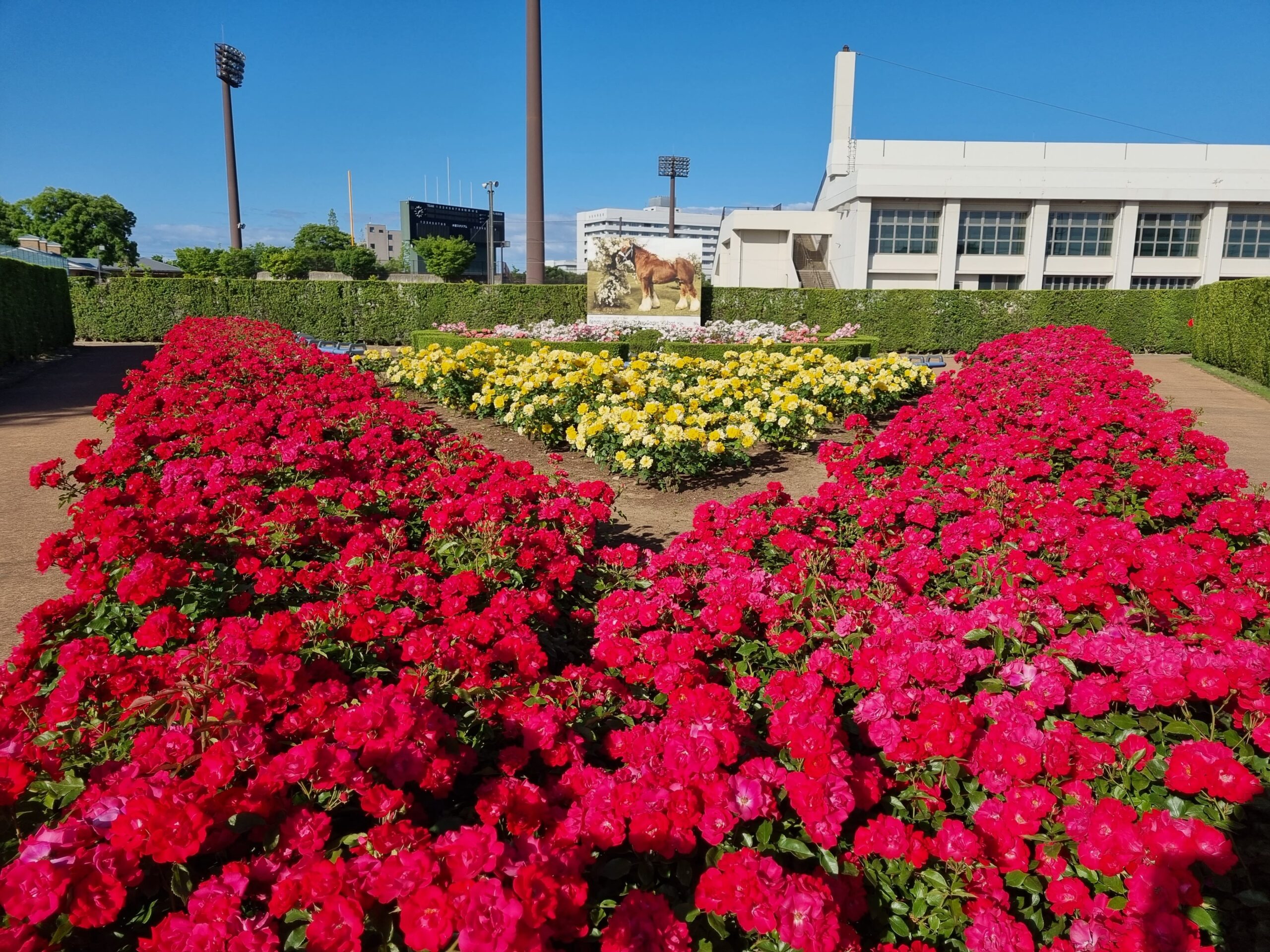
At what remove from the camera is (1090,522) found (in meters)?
3.24

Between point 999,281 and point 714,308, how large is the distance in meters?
21.1

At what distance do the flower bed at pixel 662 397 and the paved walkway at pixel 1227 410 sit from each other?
10.2 feet

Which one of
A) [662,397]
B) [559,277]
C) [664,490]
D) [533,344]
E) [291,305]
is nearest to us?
[664,490]

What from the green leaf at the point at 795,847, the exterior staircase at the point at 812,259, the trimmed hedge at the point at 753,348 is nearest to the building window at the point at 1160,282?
the exterior staircase at the point at 812,259

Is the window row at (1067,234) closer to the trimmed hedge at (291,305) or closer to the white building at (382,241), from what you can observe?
the trimmed hedge at (291,305)

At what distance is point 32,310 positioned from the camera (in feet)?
56.9

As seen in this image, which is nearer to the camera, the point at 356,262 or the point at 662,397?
the point at 662,397

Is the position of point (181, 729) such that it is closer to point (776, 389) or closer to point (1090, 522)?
point (1090, 522)

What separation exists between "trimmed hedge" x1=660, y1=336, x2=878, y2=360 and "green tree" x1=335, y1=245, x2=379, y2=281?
54.2m

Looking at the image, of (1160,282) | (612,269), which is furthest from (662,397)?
(1160,282)

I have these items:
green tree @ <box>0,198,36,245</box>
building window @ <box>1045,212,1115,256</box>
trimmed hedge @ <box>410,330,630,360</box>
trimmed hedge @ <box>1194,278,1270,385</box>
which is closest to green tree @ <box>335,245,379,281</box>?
green tree @ <box>0,198,36,245</box>

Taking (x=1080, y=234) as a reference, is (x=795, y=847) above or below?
below

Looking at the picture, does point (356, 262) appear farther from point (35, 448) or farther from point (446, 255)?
point (35, 448)

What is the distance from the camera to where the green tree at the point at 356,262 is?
6356cm
